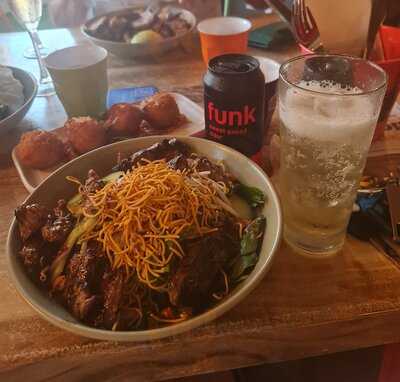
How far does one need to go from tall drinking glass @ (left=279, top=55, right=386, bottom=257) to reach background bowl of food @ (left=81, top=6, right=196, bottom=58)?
2.92 feet

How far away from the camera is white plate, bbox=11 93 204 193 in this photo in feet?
3.27

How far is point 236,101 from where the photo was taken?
2.80 feet

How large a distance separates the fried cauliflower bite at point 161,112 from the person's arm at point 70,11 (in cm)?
135

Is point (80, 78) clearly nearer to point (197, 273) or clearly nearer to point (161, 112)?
point (161, 112)

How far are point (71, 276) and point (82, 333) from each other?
0.12 meters

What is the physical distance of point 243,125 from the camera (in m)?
0.89

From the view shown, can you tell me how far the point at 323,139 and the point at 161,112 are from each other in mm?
547

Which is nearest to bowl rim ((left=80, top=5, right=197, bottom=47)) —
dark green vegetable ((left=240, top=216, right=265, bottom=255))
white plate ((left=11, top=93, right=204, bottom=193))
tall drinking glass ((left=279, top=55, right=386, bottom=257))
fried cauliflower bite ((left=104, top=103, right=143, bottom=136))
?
white plate ((left=11, top=93, right=204, bottom=193))

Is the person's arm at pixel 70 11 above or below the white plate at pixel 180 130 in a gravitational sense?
below

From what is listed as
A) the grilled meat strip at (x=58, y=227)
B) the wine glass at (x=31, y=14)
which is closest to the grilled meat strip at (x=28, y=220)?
the grilled meat strip at (x=58, y=227)

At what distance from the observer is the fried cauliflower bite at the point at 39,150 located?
102 centimetres

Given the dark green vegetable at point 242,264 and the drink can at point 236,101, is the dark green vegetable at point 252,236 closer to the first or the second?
the dark green vegetable at point 242,264

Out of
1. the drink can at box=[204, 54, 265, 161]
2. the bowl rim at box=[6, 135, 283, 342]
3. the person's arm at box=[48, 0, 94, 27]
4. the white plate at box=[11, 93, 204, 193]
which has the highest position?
the drink can at box=[204, 54, 265, 161]

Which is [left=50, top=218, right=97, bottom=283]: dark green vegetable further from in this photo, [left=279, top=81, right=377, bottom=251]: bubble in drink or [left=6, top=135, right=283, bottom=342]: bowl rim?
[left=279, top=81, right=377, bottom=251]: bubble in drink
